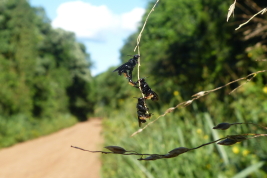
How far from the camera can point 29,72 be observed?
19.1 meters

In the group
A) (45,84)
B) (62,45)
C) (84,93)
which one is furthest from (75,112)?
(45,84)

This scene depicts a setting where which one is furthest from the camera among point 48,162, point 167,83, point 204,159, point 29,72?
point 29,72

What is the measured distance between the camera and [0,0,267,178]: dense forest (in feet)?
11.6

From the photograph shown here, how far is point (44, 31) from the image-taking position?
24.7 meters

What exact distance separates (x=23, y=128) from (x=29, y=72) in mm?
3153

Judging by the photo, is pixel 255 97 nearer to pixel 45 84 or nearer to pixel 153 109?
pixel 153 109

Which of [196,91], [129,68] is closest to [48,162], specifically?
[196,91]

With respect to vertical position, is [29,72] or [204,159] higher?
[29,72]

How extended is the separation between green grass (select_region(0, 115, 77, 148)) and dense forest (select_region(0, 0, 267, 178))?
2.4 inches

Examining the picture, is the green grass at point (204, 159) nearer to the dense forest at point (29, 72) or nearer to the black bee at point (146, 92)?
the black bee at point (146, 92)

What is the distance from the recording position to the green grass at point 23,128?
1542cm

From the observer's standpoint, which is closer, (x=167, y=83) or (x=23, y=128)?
(x=167, y=83)

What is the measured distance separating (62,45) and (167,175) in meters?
23.8

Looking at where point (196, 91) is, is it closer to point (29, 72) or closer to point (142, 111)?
point (142, 111)
